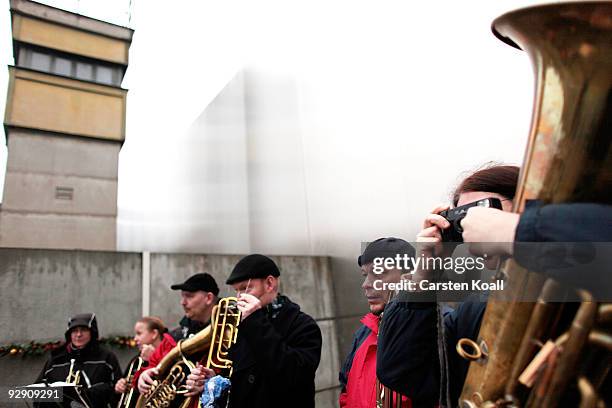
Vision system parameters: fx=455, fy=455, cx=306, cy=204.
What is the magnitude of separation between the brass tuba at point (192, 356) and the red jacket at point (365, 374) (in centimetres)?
64

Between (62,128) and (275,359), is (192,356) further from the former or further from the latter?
(62,128)

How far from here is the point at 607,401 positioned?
92 cm

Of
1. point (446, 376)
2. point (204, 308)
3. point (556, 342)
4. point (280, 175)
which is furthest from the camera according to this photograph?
point (280, 175)

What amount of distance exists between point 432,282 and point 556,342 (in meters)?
0.42

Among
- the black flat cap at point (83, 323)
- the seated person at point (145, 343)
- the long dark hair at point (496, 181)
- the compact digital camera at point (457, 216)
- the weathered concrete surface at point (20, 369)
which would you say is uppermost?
the long dark hair at point (496, 181)

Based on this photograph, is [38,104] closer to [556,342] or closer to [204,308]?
[204,308]

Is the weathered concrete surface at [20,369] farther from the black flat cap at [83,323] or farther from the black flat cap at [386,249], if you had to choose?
the black flat cap at [386,249]

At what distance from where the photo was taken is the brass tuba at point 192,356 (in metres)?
2.52

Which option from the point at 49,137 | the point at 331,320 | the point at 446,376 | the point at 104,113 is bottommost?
the point at 331,320

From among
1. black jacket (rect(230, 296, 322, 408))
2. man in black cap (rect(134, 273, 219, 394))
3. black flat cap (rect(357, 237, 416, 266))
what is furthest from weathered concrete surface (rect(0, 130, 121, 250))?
black flat cap (rect(357, 237, 416, 266))

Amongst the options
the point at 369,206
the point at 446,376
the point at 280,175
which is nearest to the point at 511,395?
the point at 446,376

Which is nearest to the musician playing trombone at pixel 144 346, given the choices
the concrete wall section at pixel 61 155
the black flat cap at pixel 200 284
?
the black flat cap at pixel 200 284

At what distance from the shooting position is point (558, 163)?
0.93 meters

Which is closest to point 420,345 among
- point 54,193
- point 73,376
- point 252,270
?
point 252,270
